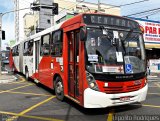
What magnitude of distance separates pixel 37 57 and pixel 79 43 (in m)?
6.28

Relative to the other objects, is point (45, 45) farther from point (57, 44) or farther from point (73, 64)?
point (73, 64)

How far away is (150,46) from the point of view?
96.6 feet

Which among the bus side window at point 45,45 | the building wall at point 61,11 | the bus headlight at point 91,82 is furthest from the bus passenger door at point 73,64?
the building wall at point 61,11

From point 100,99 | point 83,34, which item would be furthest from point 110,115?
point 83,34

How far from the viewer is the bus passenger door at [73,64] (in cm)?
874

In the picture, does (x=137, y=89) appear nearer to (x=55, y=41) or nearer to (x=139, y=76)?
(x=139, y=76)

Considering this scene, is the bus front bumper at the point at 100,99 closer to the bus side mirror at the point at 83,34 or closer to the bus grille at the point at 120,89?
the bus grille at the point at 120,89

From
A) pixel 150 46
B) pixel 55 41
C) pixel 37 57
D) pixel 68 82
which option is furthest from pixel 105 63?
pixel 150 46

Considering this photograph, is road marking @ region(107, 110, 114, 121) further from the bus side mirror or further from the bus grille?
the bus side mirror

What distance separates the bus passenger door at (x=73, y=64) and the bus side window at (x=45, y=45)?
2617 millimetres

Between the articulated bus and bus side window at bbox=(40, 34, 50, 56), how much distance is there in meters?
2.26

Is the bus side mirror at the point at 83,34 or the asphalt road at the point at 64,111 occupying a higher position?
the bus side mirror at the point at 83,34

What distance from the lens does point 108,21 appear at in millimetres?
8531

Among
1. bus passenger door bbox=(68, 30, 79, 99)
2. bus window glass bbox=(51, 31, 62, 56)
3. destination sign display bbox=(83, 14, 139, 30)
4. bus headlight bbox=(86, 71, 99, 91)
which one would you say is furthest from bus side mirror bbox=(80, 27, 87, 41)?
bus window glass bbox=(51, 31, 62, 56)
